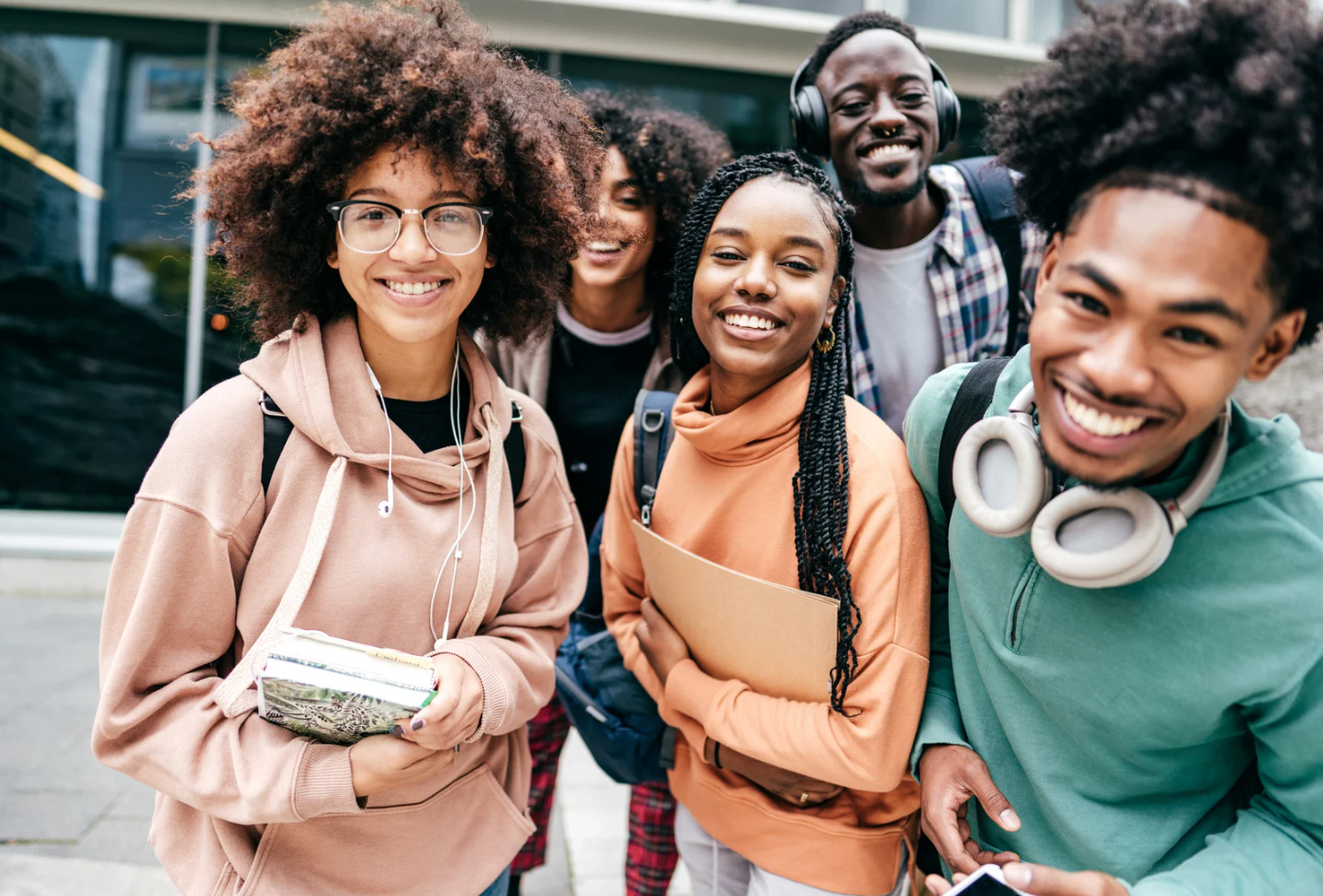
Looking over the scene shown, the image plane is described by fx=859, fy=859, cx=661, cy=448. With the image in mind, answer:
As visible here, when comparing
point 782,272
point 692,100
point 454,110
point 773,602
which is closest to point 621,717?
point 773,602

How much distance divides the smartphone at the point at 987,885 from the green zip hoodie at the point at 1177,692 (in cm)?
20

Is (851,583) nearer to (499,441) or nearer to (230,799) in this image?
(499,441)

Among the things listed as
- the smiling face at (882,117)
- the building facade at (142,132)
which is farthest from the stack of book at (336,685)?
the building facade at (142,132)

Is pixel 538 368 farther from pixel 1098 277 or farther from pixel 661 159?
pixel 1098 277

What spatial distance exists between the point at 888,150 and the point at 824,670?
1616 millimetres

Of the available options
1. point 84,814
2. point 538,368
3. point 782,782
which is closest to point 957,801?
point 782,782

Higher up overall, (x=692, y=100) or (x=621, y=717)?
(x=692, y=100)

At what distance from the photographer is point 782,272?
1933 mm

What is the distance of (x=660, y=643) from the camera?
2.03 metres

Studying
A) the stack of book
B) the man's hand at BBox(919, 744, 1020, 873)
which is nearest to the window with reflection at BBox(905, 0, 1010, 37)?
the man's hand at BBox(919, 744, 1020, 873)

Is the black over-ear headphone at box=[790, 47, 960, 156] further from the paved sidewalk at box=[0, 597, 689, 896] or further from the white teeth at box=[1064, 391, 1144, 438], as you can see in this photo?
the paved sidewalk at box=[0, 597, 689, 896]

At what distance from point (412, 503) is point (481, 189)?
699mm

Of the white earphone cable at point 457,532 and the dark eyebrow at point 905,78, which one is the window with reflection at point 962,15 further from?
the white earphone cable at point 457,532

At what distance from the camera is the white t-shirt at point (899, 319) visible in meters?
2.59
